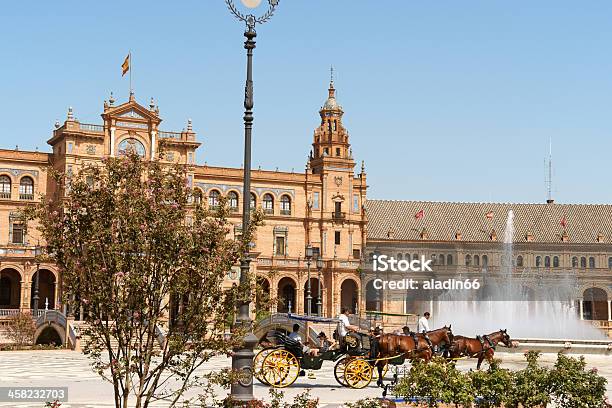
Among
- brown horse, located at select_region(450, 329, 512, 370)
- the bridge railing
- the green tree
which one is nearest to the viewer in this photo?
the green tree

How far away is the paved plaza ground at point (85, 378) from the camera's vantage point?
71.3 feet

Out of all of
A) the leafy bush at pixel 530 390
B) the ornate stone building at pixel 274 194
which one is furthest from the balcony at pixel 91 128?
the leafy bush at pixel 530 390

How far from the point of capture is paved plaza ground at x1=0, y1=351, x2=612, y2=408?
21734 millimetres

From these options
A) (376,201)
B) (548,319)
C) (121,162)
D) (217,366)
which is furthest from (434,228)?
(121,162)

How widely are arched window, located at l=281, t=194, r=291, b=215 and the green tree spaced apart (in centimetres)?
6418

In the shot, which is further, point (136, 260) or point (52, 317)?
point (52, 317)

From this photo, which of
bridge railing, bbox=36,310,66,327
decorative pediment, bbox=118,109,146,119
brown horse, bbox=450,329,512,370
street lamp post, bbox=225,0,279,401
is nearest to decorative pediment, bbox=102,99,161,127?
decorative pediment, bbox=118,109,146,119

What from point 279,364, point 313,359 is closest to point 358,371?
point 313,359

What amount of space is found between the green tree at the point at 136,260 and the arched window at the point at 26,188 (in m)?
55.5

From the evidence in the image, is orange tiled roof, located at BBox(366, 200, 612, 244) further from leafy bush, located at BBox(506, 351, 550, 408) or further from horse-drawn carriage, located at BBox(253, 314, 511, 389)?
Answer: leafy bush, located at BBox(506, 351, 550, 408)

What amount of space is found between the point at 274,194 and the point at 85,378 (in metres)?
49.1

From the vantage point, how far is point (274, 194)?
77.1m

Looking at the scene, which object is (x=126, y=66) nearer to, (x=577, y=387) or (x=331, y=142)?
(x=331, y=142)

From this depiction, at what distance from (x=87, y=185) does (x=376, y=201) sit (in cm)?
7657
